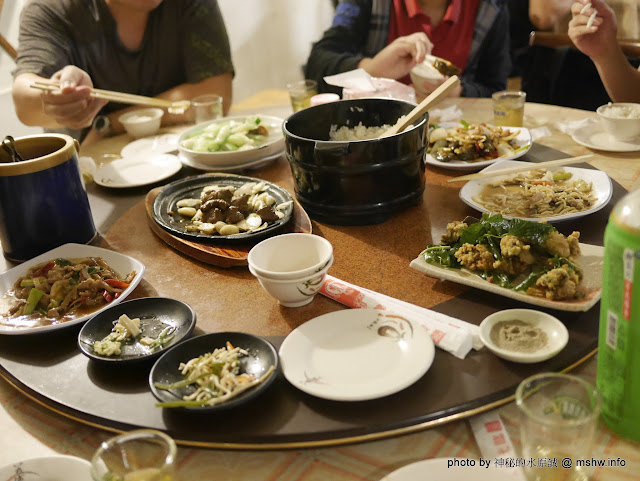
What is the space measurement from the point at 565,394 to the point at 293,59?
557cm

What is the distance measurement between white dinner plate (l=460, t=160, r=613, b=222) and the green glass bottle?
2.15ft

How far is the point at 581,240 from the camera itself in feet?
5.25

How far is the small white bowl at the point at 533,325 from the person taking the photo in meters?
1.14

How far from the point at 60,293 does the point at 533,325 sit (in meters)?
1.11

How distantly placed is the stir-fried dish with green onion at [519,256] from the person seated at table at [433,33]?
218 cm

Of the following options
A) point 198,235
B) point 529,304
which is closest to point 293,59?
point 198,235

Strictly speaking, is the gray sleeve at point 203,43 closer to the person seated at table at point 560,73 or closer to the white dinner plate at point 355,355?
Answer: the person seated at table at point 560,73

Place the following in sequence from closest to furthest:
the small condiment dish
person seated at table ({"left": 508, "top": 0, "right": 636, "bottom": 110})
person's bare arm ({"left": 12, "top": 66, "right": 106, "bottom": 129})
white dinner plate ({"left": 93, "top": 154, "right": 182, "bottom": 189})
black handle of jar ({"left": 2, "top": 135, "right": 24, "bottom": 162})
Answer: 1. the small condiment dish
2. black handle of jar ({"left": 2, "top": 135, "right": 24, "bottom": 162})
3. white dinner plate ({"left": 93, "top": 154, "right": 182, "bottom": 189})
4. person's bare arm ({"left": 12, "top": 66, "right": 106, "bottom": 129})
5. person seated at table ({"left": 508, "top": 0, "right": 636, "bottom": 110})

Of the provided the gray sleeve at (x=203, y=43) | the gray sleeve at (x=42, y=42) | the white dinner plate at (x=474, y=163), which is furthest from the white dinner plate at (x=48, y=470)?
the gray sleeve at (x=203, y=43)

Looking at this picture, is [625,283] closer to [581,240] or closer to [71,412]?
[581,240]

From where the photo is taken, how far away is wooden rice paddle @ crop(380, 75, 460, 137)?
1784mm

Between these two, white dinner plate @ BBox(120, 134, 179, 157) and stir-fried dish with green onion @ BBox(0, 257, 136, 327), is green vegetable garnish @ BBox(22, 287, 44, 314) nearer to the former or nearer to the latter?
stir-fried dish with green onion @ BBox(0, 257, 136, 327)

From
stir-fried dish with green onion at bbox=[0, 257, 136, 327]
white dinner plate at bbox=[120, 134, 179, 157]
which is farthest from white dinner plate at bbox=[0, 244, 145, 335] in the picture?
white dinner plate at bbox=[120, 134, 179, 157]

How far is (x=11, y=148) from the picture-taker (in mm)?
1763
